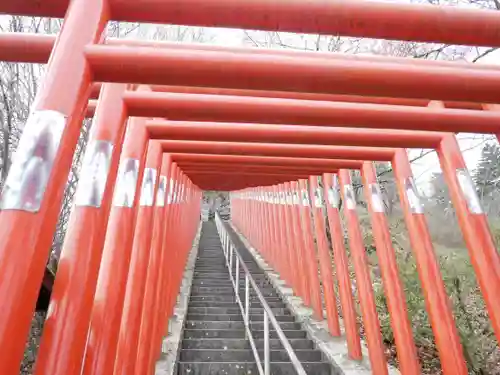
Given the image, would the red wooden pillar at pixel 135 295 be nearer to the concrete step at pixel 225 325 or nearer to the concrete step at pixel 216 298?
the concrete step at pixel 225 325

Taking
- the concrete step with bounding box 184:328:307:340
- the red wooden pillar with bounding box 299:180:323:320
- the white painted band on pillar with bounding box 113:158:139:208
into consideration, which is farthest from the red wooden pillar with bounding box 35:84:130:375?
the red wooden pillar with bounding box 299:180:323:320

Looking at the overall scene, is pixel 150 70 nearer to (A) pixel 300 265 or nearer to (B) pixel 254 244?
(A) pixel 300 265

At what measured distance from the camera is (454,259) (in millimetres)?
11258

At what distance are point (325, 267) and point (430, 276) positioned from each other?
10.9ft

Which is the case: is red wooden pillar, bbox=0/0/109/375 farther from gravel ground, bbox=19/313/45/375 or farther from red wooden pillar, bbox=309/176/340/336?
red wooden pillar, bbox=309/176/340/336

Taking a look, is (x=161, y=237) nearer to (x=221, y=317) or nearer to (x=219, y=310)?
(x=221, y=317)

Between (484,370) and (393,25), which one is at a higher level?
(393,25)

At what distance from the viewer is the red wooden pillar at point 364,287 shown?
5.12m

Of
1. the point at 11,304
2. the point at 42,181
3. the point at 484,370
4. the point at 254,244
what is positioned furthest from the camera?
the point at 254,244

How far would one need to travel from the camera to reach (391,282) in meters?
4.79

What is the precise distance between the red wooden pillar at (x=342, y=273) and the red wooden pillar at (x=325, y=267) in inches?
16.0

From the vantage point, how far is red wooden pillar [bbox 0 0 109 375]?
57.7 inches

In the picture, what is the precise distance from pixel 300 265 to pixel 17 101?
6740 millimetres

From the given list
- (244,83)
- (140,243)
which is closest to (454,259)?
(140,243)
